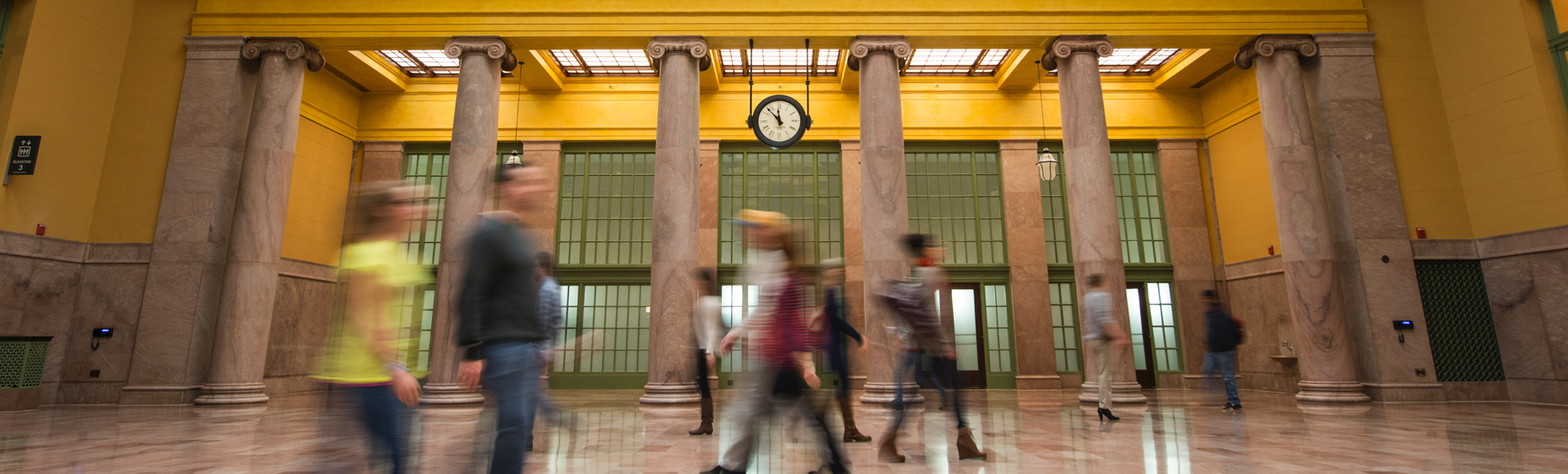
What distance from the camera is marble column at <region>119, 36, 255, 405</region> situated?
35.9 feet

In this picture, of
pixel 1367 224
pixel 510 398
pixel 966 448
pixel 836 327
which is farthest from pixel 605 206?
pixel 1367 224

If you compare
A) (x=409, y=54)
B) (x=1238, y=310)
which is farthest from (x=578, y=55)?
(x=1238, y=310)

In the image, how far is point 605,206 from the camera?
1628cm

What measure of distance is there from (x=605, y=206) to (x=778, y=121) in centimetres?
530

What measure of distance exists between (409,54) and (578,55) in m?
3.56

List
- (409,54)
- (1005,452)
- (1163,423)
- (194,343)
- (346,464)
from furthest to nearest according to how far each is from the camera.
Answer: (409,54) < (194,343) < (1163,423) < (1005,452) < (346,464)

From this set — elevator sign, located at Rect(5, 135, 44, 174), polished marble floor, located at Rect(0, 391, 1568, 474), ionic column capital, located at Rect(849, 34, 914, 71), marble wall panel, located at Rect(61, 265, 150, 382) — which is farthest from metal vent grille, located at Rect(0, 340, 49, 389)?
ionic column capital, located at Rect(849, 34, 914, 71)

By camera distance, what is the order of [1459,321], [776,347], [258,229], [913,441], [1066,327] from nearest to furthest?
[776,347] → [913,441] → [258,229] → [1459,321] → [1066,327]

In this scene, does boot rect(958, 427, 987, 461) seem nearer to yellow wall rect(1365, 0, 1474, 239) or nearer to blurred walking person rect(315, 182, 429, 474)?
blurred walking person rect(315, 182, 429, 474)

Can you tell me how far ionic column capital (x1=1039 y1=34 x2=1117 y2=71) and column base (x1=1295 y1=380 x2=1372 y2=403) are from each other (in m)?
6.09

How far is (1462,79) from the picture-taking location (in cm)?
1173

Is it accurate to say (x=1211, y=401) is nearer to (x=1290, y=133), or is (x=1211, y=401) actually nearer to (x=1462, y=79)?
(x=1290, y=133)

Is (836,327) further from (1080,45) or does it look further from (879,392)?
(1080,45)

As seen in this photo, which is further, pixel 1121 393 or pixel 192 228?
pixel 192 228
